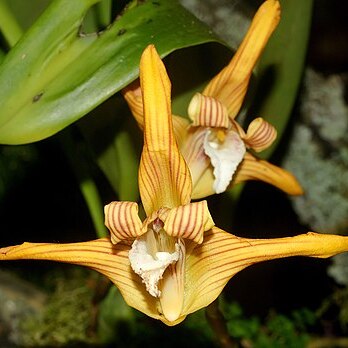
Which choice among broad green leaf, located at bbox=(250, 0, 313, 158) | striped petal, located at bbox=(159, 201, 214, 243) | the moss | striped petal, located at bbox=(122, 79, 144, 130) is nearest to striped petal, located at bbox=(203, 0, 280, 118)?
striped petal, located at bbox=(122, 79, 144, 130)

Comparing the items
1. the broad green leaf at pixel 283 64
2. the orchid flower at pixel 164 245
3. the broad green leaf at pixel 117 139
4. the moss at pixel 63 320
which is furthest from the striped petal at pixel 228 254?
the moss at pixel 63 320

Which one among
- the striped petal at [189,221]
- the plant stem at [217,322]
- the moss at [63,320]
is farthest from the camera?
the moss at [63,320]

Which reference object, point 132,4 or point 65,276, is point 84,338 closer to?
point 65,276

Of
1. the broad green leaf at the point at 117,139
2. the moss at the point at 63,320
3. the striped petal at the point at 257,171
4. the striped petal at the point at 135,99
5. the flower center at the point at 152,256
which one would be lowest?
the moss at the point at 63,320

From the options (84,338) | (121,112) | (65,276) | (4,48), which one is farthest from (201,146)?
(65,276)

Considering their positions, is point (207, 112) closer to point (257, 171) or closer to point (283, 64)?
point (257, 171)

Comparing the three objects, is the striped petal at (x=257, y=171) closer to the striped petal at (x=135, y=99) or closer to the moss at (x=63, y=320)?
the striped petal at (x=135, y=99)
